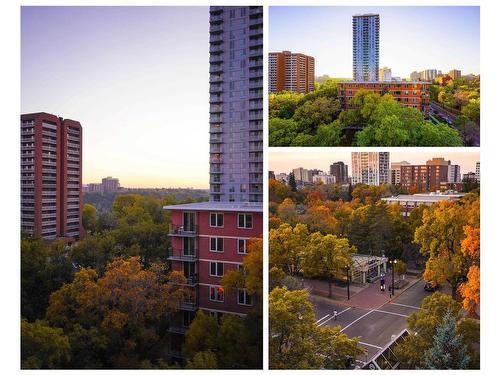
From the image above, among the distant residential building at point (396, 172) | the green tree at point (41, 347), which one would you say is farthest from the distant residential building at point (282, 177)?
the green tree at point (41, 347)

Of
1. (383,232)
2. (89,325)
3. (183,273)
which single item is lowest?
(89,325)

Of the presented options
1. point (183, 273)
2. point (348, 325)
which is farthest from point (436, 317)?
point (183, 273)

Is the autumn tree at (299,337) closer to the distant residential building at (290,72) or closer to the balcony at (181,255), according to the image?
the balcony at (181,255)

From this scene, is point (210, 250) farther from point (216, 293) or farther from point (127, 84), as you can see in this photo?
point (127, 84)

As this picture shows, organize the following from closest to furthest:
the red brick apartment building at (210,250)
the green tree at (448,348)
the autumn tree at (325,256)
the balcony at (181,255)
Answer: the green tree at (448,348), the autumn tree at (325,256), the red brick apartment building at (210,250), the balcony at (181,255)

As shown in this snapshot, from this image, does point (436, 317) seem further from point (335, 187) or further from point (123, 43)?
point (123, 43)
